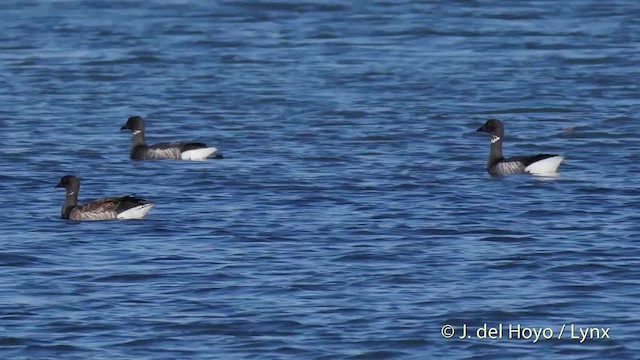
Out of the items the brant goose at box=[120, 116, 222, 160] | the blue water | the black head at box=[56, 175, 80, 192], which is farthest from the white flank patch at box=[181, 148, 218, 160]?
the black head at box=[56, 175, 80, 192]

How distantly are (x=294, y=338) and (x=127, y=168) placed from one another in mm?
11937

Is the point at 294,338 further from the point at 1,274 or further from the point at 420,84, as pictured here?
the point at 420,84

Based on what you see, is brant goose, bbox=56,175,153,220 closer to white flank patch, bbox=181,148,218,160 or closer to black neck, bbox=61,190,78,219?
black neck, bbox=61,190,78,219

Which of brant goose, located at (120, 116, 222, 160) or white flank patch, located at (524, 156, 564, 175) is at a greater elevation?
brant goose, located at (120, 116, 222, 160)

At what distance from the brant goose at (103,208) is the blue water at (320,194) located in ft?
0.55

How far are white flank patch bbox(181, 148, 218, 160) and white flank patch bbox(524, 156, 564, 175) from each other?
497cm

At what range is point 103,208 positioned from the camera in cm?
2134

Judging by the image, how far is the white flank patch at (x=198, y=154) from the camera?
87.5 ft

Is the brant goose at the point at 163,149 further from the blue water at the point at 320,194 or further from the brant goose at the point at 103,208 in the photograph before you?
the brant goose at the point at 103,208

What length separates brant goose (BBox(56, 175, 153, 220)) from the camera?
21078mm

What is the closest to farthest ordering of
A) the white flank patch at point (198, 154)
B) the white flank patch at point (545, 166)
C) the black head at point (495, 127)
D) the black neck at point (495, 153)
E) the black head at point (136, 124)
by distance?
1. the white flank patch at point (545, 166)
2. the black neck at point (495, 153)
3. the black head at point (495, 127)
4. the white flank patch at point (198, 154)
5. the black head at point (136, 124)

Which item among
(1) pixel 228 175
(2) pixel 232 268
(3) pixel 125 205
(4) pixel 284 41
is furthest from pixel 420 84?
(2) pixel 232 268

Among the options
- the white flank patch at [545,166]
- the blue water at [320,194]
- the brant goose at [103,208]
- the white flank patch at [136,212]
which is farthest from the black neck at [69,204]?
the white flank patch at [545,166]

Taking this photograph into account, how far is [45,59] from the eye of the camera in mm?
42188
